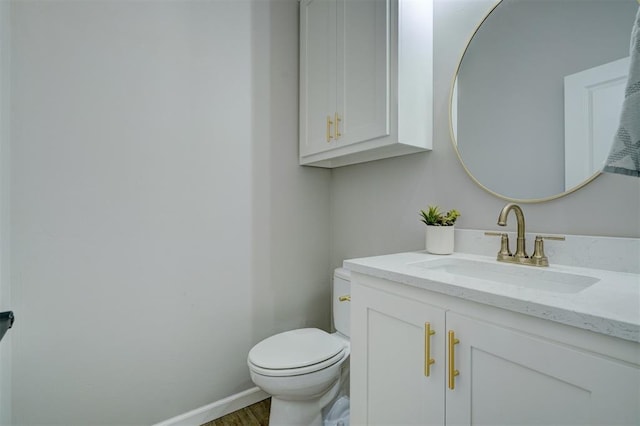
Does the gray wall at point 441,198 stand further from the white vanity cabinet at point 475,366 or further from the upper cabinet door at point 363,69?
the white vanity cabinet at point 475,366

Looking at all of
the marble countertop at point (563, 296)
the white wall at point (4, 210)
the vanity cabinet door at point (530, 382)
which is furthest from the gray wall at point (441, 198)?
the white wall at point (4, 210)

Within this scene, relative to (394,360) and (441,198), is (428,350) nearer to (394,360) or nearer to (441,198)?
(394,360)

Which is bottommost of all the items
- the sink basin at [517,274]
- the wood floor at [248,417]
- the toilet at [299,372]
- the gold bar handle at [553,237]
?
the wood floor at [248,417]

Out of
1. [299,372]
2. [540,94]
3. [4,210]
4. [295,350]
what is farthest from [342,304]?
[4,210]

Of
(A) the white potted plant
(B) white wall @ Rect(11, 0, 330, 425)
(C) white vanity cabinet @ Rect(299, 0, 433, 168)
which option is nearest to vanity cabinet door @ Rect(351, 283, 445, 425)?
(A) the white potted plant

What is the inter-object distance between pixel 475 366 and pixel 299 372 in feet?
2.45

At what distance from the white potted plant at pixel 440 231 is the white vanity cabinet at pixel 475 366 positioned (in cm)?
41

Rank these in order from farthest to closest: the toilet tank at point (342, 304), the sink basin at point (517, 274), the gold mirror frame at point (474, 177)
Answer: the toilet tank at point (342, 304) < the gold mirror frame at point (474, 177) < the sink basin at point (517, 274)

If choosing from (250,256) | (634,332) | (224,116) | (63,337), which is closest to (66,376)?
(63,337)

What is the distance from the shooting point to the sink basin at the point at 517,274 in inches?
34.3

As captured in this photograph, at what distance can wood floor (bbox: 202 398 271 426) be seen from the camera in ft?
5.01

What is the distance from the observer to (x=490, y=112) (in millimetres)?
1203

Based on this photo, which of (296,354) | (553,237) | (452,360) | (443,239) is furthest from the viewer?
(296,354)

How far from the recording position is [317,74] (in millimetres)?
1646
